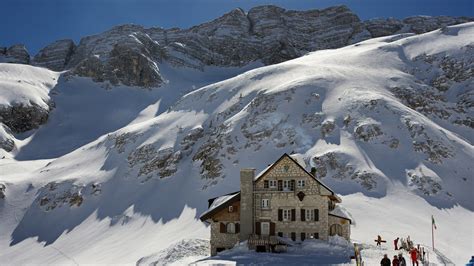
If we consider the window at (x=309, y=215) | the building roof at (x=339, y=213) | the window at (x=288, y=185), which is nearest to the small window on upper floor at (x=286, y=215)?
the window at (x=309, y=215)

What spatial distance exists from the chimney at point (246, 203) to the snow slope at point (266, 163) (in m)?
12.9

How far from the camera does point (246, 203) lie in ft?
146

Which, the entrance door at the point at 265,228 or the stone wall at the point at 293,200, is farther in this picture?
the entrance door at the point at 265,228

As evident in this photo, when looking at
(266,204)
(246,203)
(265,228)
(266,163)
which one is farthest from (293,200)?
(266,163)

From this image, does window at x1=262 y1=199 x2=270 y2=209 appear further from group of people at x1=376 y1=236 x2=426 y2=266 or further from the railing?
group of people at x1=376 y1=236 x2=426 y2=266

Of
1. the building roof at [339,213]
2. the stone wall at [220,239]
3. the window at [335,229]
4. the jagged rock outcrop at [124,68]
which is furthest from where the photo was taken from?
the jagged rock outcrop at [124,68]

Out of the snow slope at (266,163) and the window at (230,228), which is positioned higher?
the snow slope at (266,163)

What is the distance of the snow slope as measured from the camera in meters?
61.4

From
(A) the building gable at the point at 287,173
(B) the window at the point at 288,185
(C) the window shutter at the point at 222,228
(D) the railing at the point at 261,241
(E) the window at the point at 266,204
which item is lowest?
(D) the railing at the point at 261,241

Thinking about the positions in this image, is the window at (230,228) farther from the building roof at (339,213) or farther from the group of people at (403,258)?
the group of people at (403,258)

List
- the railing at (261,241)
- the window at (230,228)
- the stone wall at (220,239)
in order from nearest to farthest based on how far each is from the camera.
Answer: the railing at (261,241) < the stone wall at (220,239) < the window at (230,228)

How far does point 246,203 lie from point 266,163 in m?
27.4

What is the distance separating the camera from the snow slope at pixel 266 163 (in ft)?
201

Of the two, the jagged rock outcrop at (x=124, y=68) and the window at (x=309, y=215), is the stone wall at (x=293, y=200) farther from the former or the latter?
the jagged rock outcrop at (x=124, y=68)
